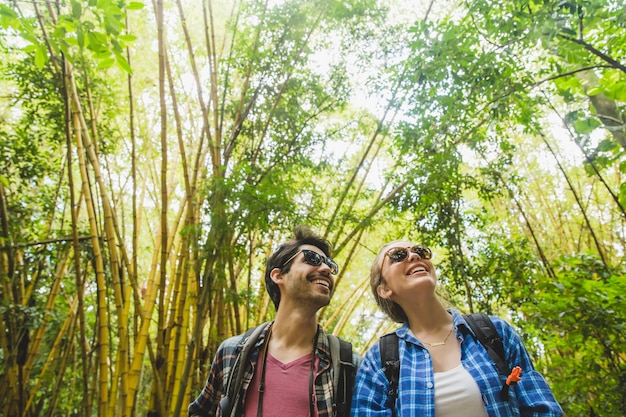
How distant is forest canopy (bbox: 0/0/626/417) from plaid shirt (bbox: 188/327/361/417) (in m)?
1.01

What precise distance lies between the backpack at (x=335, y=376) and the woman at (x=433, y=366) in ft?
0.19

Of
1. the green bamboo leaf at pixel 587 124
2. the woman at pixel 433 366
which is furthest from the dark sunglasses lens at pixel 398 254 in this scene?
the green bamboo leaf at pixel 587 124

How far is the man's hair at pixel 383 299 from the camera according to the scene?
144cm

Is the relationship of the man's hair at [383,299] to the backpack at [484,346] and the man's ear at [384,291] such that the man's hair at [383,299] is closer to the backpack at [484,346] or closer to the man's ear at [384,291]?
the man's ear at [384,291]

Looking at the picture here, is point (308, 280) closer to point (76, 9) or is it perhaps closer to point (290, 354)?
point (290, 354)

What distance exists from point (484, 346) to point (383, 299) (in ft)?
1.31

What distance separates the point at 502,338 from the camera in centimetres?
115

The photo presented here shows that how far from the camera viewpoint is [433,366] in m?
1.15

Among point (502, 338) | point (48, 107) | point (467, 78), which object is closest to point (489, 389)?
point (502, 338)

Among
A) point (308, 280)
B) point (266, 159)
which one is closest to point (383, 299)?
point (308, 280)

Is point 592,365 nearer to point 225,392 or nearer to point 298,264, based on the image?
point 298,264

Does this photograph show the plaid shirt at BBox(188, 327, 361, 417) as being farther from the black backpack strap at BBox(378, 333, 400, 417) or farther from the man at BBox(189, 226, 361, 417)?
the black backpack strap at BBox(378, 333, 400, 417)

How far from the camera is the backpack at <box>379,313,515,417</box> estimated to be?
1106mm

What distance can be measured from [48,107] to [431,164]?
316 centimetres
